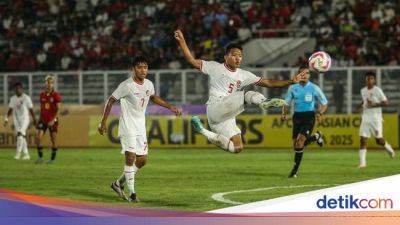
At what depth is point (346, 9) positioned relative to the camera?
39.6 meters

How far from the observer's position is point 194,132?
119ft

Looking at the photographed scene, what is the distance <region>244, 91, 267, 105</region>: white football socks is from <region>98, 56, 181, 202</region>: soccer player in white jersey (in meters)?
1.84

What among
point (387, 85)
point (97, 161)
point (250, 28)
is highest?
point (250, 28)

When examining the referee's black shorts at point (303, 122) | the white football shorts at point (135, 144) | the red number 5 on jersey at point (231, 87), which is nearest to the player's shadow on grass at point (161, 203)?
the white football shorts at point (135, 144)

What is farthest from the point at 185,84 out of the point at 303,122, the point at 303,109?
the point at 303,122

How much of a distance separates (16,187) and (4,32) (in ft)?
91.7

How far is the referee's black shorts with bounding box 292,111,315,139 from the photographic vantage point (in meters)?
21.8

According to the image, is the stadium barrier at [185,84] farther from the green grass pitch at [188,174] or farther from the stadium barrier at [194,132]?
Answer: the green grass pitch at [188,174]

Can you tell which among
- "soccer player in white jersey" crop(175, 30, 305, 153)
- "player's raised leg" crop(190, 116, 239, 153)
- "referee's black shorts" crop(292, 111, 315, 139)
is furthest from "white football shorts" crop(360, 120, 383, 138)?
"player's raised leg" crop(190, 116, 239, 153)

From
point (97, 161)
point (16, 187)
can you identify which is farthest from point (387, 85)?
point (16, 187)

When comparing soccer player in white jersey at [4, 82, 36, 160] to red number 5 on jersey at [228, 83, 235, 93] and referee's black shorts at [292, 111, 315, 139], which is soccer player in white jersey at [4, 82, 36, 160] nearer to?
referee's black shorts at [292, 111, 315, 139]

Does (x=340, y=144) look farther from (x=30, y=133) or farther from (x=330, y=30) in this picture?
(x=30, y=133)

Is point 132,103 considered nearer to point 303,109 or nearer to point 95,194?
point 95,194

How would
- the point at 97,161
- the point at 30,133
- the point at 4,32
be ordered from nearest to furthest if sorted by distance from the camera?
the point at 97,161 → the point at 30,133 → the point at 4,32
